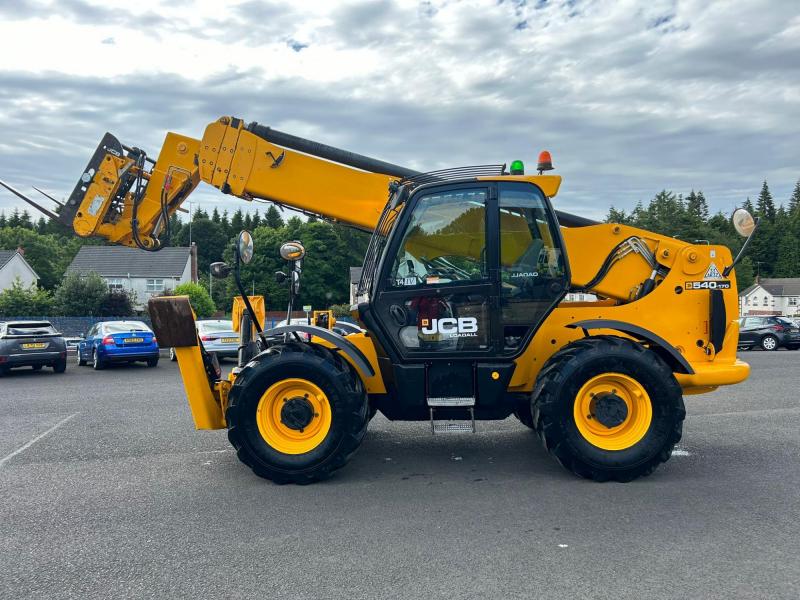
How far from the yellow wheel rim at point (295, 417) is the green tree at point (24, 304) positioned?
1402 inches

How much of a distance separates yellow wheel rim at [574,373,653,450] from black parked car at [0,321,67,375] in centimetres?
1515

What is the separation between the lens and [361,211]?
6.86 metres

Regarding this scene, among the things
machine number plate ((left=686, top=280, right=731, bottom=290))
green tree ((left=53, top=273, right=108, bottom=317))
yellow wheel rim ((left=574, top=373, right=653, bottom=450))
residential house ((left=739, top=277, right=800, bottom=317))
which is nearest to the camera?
yellow wheel rim ((left=574, top=373, right=653, bottom=450))

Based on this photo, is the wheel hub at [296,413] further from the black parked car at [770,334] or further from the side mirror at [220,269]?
the black parked car at [770,334]

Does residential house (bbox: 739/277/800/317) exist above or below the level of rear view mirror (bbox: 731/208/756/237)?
below

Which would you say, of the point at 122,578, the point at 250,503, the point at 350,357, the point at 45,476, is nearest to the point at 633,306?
the point at 350,357

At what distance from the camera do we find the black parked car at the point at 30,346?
51.5 ft

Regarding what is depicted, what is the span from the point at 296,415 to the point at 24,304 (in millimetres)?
36962

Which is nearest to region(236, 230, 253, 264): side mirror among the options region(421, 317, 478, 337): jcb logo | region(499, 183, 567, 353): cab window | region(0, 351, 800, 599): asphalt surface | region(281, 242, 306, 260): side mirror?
region(281, 242, 306, 260): side mirror

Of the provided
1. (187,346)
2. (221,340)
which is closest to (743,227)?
(187,346)

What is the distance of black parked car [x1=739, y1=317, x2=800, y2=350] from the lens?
24.4 meters

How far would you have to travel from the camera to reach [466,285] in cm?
558

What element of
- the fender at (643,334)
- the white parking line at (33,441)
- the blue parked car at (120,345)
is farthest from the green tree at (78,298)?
the fender at (643,334)

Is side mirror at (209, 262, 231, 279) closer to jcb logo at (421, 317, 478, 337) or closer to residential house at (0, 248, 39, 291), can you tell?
jcb logo at (421, 317, 478, 337)
